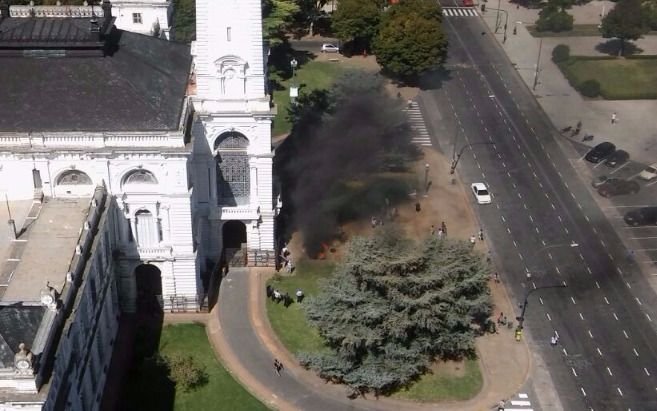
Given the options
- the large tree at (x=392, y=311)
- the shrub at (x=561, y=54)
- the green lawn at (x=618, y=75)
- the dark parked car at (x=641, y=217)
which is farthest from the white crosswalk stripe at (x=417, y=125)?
the large tree at (x=392, y=311)

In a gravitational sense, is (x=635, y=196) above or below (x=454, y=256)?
below

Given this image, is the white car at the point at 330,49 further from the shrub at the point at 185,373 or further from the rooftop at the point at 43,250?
the shrub at the point at 185,373

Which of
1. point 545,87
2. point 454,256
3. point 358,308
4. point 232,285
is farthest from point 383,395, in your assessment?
point 545,87

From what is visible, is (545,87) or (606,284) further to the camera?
(545,87)

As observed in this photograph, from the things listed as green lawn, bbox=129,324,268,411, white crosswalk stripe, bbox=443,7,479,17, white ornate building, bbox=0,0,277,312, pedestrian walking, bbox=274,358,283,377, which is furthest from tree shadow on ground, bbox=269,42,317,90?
green lawn, bbox=129,324,268,411

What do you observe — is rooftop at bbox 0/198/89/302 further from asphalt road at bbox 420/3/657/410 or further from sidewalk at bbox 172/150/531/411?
asphalt road at bbox 420/3/657/410

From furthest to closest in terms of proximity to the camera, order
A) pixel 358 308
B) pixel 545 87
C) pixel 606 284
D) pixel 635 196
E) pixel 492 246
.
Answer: pixel 545 87
pixel 635 196
pixel 492 246
pixel 606 284
pixel 358 308

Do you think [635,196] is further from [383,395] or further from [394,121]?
[383,395]
